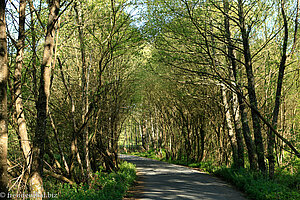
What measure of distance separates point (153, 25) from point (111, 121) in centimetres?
724

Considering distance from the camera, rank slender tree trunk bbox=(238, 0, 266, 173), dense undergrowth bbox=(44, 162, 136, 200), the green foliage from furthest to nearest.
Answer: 1. slender tree trunk bbox=(238, 0, 266, 173)
2. the green foliage
3. dense undergrowth bbox=(44, 162, 136, 200)

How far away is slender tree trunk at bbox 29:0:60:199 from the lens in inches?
210

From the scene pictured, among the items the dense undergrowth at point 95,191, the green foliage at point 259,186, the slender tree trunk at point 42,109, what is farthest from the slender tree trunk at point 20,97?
the green foliage at point 259,186

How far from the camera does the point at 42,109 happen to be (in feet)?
17.5

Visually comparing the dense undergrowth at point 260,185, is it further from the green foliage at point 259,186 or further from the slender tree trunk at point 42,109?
the slender tree trunk at point 42,109

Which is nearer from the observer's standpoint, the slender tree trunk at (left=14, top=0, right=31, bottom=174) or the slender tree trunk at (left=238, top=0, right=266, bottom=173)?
the slender tree trunk at (left=14, top=0, right=31, bottom=174)

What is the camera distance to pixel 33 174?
5594 mm

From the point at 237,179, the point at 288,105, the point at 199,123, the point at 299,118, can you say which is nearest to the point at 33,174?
the point at 237,179

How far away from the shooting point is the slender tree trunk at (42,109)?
5.32 meters

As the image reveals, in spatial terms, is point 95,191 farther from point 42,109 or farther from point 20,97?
point 42,109

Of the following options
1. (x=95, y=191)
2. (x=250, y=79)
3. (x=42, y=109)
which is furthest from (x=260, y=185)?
(x=42, y=109)

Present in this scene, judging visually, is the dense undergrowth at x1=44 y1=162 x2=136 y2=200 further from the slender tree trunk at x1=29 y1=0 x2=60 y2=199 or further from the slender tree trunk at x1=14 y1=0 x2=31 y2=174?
the slender tree trunk at x1=29 y1=0 x2=60 y2=199

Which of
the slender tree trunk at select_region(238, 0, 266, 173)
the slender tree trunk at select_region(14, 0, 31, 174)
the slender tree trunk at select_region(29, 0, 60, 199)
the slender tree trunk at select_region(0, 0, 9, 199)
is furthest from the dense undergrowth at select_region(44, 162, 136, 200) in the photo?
the slender tree trunk at select_region(238, 0, 266, 173)

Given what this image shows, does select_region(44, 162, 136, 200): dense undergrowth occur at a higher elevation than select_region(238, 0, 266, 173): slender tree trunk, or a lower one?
lower
